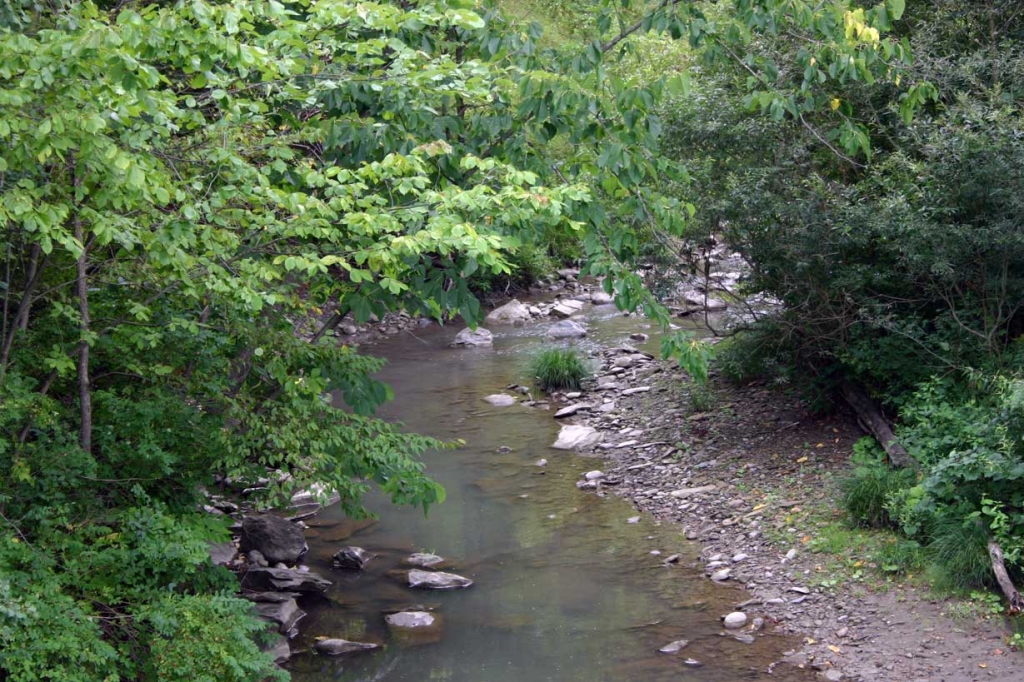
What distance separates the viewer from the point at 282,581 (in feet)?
26.6

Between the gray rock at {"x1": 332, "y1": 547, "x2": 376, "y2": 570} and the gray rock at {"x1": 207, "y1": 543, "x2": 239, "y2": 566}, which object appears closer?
the gray rock at {"x1": 207, "y1": 543, "x2": 239, "y2": 566}

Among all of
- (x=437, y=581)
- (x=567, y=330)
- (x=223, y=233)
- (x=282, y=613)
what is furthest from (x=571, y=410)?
(x=223, y=233)

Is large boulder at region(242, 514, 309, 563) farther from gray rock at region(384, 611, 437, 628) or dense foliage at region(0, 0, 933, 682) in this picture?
dense foliage at region(0, 0, 933, 682)

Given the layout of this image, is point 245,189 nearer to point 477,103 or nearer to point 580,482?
point 477,103

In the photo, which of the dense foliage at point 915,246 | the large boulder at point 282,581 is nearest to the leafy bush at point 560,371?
the dense foliage at point 915,246

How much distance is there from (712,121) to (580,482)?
4.07m

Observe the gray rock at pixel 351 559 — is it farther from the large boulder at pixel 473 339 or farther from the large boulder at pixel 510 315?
the large boulder at pixel 510 315

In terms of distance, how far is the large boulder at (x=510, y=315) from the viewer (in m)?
19.3

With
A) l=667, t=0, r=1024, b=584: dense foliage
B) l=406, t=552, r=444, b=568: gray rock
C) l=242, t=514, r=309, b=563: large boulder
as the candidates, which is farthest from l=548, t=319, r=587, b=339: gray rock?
l=242, t=514, r=309, b=563: large boulder

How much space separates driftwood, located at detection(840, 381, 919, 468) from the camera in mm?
8250

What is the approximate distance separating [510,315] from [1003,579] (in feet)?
45.0

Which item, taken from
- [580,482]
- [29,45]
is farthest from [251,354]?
[580,482]

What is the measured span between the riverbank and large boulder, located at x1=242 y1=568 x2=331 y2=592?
3.30 metres

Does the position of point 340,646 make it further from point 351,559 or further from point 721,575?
point 721,575
